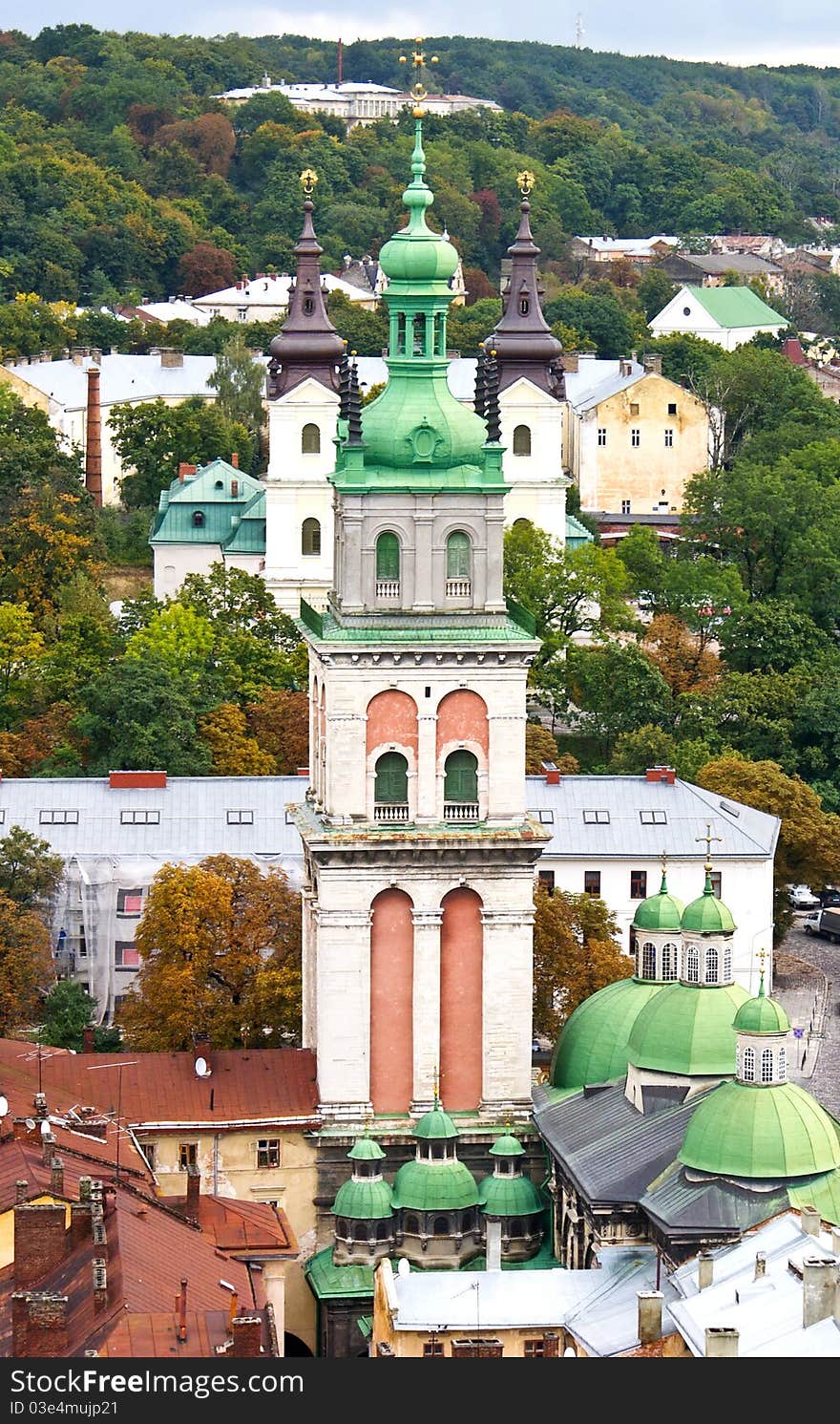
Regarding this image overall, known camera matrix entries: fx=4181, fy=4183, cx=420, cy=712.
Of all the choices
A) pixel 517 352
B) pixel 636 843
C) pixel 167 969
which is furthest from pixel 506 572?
pixel 167 969

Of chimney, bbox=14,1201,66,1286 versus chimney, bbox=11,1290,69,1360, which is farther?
chimney, bbox=14,1201,66,1286

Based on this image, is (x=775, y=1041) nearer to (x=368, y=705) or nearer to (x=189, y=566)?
(x=368, y=705)

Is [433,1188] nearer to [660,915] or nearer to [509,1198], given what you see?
[509,1198]

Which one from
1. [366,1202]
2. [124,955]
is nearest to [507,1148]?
[366,1202]

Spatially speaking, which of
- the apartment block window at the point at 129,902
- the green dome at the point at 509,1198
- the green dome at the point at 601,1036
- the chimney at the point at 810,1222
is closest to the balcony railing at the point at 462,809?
the green dome at the point at 601,1036

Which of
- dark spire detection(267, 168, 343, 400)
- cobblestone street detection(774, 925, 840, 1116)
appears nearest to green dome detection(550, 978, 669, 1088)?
cobblestone street detection(774, 925, 840, 1116)

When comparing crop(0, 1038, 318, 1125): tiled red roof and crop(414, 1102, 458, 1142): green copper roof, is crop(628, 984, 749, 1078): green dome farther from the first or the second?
crop(0, 1038, 318, 1125): tiled red roof
